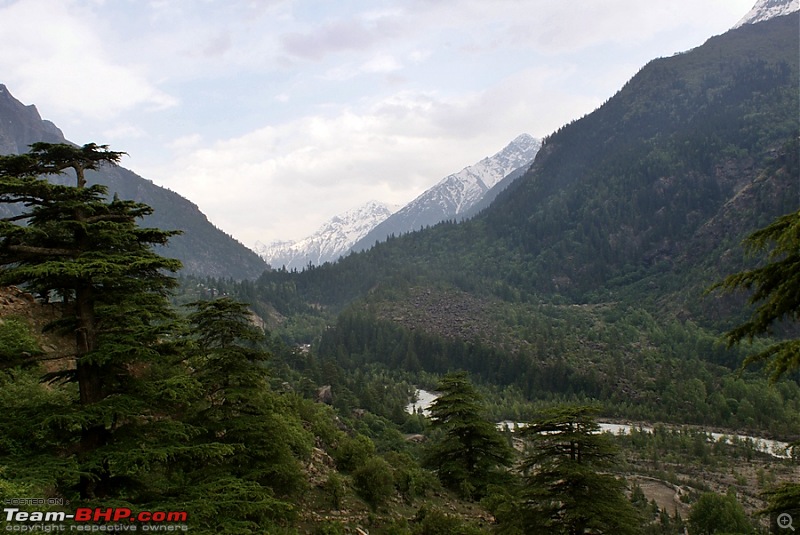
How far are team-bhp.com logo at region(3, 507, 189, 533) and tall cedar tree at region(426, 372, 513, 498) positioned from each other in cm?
2581

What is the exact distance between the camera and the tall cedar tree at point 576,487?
17.9m

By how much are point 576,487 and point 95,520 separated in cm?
1711

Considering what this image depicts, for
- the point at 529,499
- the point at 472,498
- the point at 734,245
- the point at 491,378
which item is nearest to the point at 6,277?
the point at 529,499

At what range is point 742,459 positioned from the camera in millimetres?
64562

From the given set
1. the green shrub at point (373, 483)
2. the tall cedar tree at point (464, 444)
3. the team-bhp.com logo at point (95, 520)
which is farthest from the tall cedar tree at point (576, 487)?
the team-bhp.com logo at point (95, 520)

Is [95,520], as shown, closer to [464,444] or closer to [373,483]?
[373,483]

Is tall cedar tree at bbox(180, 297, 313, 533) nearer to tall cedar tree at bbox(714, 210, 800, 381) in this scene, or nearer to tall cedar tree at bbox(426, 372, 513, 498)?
tall cedar tree at bbox(714, 210, 800, 381)

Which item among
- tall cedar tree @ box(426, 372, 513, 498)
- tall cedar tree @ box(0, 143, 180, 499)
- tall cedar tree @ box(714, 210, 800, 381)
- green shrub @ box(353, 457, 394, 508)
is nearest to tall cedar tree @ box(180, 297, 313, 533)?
tall cedar tree @ box(0, 143, 180, 499)

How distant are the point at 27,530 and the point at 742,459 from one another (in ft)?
269

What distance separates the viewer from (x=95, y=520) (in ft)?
28.1

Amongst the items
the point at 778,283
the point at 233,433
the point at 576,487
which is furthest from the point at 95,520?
the point at 576,487

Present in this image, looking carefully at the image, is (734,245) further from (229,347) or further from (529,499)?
(229,347)

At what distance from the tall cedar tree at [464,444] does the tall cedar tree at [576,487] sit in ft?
42.0

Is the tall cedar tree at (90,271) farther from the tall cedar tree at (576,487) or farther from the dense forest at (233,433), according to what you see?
the tall cedar tree at (576,487)
